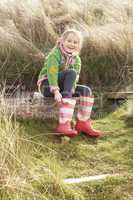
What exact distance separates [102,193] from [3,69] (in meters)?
2.95

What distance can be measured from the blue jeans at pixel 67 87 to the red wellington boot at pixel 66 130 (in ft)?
0.90

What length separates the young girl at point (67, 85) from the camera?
5.60 meters

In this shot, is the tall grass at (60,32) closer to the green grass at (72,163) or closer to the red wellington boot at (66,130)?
the green grass at (72,163)

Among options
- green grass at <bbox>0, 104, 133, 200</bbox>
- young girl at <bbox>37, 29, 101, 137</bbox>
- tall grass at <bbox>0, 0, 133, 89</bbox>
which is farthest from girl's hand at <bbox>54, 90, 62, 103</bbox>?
tall grass at <bbox>0, 0, 133, 89</bbox>

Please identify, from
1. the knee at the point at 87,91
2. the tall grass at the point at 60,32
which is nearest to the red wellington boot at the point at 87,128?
the knee at the point at 87,91

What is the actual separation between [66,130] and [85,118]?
301mm

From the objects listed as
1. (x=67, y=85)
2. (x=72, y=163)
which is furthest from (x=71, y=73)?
(x=72, y=163)

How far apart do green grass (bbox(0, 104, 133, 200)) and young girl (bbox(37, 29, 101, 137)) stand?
132 millimetres

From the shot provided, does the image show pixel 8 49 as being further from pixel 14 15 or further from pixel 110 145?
pixel 110 145

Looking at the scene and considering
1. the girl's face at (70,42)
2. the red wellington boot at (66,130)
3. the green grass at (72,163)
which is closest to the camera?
the green grass at (72,163)

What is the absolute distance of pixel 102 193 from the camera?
4.30 meters

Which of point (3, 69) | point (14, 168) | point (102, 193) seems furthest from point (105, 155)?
point (3, 69)

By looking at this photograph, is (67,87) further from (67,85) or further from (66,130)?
(66,130)

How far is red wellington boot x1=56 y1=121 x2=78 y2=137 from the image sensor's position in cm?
552
